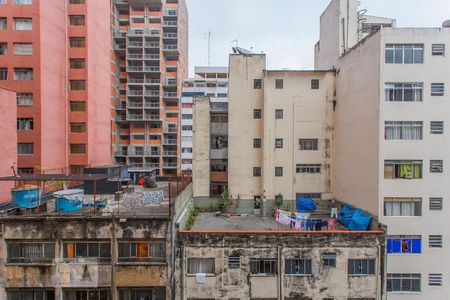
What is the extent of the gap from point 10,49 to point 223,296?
36935 millimetres

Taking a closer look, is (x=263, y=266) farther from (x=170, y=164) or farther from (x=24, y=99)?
(x=170, y=164)

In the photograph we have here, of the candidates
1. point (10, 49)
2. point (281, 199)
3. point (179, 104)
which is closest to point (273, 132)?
point (281, 199)

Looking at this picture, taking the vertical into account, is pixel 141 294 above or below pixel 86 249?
below

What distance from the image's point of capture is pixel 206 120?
98.7 feet

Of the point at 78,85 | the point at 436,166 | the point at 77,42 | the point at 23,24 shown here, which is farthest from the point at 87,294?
the point at 77,42

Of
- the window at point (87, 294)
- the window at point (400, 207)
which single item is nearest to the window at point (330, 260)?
the window at point (400, 207)

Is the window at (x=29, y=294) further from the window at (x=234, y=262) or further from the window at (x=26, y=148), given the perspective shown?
the window at (x=26, y=148)

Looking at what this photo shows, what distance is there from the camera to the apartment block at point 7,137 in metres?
24.2

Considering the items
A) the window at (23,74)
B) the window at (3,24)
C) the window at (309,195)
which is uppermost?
the window at (3,24)

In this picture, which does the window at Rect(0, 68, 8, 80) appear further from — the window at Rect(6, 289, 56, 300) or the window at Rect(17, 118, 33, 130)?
the window at Rect(6, 289, 56, 300)

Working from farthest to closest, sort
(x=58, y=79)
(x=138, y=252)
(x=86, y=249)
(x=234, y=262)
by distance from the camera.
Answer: (x=58, y=79) → (x=234, y=262) → (x=138, y=252) → (x=86, y=249)

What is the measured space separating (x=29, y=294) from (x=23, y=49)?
28.5 metres

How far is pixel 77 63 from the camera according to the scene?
127ft

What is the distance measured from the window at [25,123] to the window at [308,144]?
32274 millimetres
